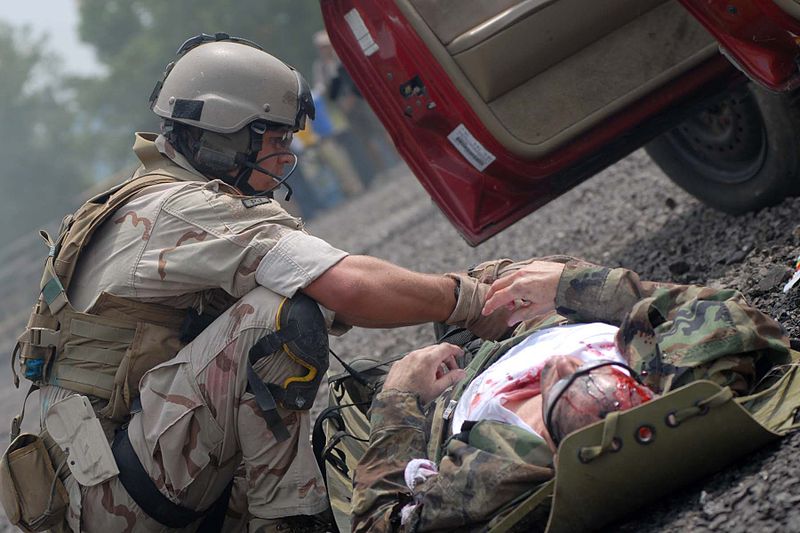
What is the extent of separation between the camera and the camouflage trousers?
364cm

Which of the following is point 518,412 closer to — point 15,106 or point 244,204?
point 244,204

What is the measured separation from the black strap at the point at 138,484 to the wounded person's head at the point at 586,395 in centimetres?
152

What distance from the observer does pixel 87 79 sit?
151 feet

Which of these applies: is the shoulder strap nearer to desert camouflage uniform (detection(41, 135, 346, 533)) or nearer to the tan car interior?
desert camouflage uniform (detection(41, 135, 346, 533))

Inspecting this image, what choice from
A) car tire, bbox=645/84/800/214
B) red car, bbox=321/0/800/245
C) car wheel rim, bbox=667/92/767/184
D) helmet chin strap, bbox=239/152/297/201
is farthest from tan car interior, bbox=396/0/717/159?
helmet chin strap, bbox=239/152/297/201

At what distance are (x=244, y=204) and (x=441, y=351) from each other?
2.81ft

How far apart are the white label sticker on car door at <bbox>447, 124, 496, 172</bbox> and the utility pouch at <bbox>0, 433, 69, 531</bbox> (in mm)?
2380

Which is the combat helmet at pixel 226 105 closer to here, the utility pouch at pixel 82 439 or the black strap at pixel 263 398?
the black strap at pixel 263 398

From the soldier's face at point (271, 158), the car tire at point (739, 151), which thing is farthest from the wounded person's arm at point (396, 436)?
the car tire at point (739, 151)

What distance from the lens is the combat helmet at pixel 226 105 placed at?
4137 millimetres

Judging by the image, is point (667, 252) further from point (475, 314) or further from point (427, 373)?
point (427, 373)

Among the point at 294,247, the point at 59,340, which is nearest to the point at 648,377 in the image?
the point at 294,247

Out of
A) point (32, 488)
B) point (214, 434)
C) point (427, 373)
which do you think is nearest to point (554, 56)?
point (427, 373)

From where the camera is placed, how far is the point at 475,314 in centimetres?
377
